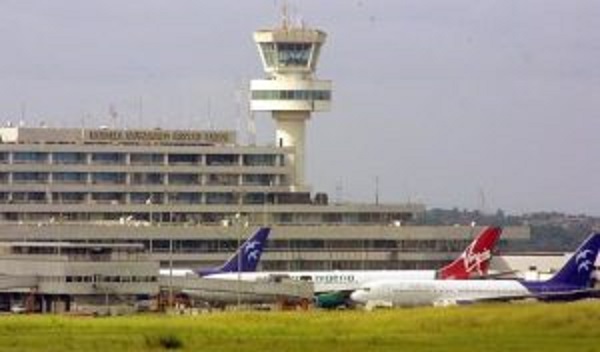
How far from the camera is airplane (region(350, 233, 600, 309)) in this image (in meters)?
178

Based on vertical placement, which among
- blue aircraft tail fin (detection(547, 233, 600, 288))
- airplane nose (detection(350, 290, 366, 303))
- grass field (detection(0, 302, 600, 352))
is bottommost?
grass field (detection(0, 302, 600, 352))

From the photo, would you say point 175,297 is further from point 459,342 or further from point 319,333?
point 459,342

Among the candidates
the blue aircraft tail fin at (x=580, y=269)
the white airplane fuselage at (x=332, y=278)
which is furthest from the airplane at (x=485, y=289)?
the white airplane fuselage at (x=332, y=278)

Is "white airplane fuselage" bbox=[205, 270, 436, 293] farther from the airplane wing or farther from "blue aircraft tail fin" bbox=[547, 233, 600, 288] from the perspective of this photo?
"blue aircraft tail fin" bbox=[547, 233, 600, 288]

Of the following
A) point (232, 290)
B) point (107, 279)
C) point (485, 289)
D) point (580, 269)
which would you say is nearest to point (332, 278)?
point (232, 290)

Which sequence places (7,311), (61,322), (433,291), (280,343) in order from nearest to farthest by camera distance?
(280,343) → (61,322) → (7,311) → (433,291)

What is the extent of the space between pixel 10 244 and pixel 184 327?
Result: 2911 inches

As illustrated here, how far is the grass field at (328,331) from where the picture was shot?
332 ft

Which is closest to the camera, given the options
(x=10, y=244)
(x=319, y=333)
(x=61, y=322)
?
(x=319, y=333)

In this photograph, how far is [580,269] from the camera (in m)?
184

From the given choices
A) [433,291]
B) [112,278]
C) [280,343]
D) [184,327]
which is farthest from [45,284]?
[280,343]

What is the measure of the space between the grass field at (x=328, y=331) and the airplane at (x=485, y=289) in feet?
116

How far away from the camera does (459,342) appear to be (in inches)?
4146

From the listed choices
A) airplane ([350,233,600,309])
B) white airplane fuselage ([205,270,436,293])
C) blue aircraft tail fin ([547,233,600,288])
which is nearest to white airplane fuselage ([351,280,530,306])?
airplane ([350,233,600,309])
